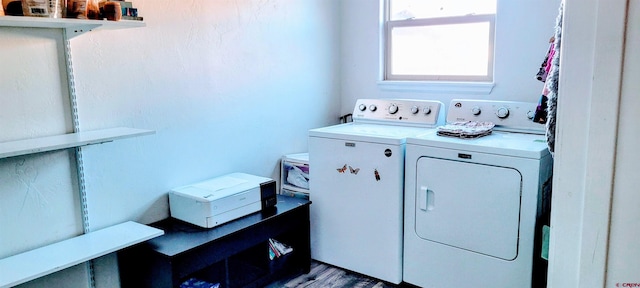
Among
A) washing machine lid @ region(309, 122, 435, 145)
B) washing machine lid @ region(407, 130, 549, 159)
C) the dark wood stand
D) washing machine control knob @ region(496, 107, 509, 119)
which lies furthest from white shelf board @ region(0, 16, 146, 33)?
washing machine control knob @ region(496, 107, 509, 119)

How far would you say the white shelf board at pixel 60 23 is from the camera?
1.66 meters

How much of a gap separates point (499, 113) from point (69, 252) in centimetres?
232

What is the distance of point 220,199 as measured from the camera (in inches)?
94.3

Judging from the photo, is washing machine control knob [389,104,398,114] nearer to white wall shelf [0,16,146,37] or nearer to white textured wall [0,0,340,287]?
white textured wall [0,0,340,287]

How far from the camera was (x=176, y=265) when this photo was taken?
2117mm

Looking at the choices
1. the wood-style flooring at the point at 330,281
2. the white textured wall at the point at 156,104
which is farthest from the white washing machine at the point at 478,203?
the white textured wall at the point at 156,104

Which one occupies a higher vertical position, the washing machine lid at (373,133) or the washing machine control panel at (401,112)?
the washing machine control panel at (401,112)

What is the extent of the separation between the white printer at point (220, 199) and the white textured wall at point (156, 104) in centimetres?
11

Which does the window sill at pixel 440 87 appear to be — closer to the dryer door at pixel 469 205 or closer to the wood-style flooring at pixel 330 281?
the dryer door at pixel 469 205

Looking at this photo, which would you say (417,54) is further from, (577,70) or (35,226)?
(577,70)

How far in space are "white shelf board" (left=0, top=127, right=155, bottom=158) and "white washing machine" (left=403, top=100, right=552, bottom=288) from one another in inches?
55.9

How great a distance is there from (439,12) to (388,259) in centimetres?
172

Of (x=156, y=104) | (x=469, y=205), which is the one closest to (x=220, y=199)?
(x=156, y=104)

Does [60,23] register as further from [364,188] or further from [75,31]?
[364,188]
